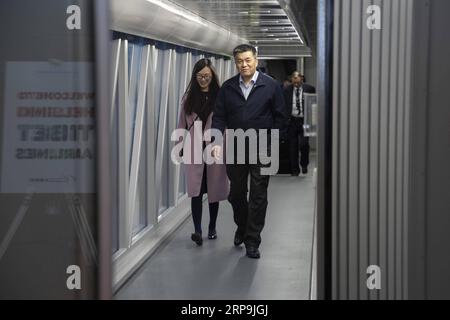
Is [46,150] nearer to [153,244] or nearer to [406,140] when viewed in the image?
[406,140]

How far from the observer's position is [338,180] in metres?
2.64

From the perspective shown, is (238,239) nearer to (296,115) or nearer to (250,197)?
(250,197)

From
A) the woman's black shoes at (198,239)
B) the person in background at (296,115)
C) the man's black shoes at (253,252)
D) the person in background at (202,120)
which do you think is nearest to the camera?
the man's black shoes at (253,252)

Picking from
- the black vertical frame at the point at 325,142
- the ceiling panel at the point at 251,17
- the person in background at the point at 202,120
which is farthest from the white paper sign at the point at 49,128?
the person in background at the point at 202,120

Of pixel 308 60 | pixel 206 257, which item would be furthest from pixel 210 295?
pixel 308 60

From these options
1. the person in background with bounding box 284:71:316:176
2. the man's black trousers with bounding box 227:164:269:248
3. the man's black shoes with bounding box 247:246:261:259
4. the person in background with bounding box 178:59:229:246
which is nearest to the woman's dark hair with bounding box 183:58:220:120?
the person in background with bounding box 178:59:229:246

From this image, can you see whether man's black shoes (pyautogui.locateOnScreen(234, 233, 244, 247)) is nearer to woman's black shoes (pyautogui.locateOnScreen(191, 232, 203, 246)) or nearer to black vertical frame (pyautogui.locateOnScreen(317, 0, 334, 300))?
woman's black shoes (pyautogui.locateOnScreen(191, 232, 203, 246))

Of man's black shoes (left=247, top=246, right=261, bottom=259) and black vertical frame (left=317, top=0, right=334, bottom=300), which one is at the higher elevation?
black vertical frame (left=317, top=0, right=334, bottom=300)

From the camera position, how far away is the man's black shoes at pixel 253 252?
205 inches

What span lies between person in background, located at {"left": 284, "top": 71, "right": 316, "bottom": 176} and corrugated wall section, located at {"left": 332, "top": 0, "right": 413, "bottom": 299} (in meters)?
6.88

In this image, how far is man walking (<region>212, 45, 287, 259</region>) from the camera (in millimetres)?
4941

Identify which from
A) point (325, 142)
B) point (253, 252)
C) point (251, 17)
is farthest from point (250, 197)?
point (251, 17)

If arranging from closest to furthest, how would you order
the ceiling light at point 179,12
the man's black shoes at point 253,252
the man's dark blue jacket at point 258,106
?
1. the ceiling light at point 179,12
2. the man's dark blue jacket at point 258,106
3. the man's black shoes at point 253,252

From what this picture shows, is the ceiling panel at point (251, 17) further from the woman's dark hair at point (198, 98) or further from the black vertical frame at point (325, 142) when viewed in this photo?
the black vertical frame at point (325, 142)
